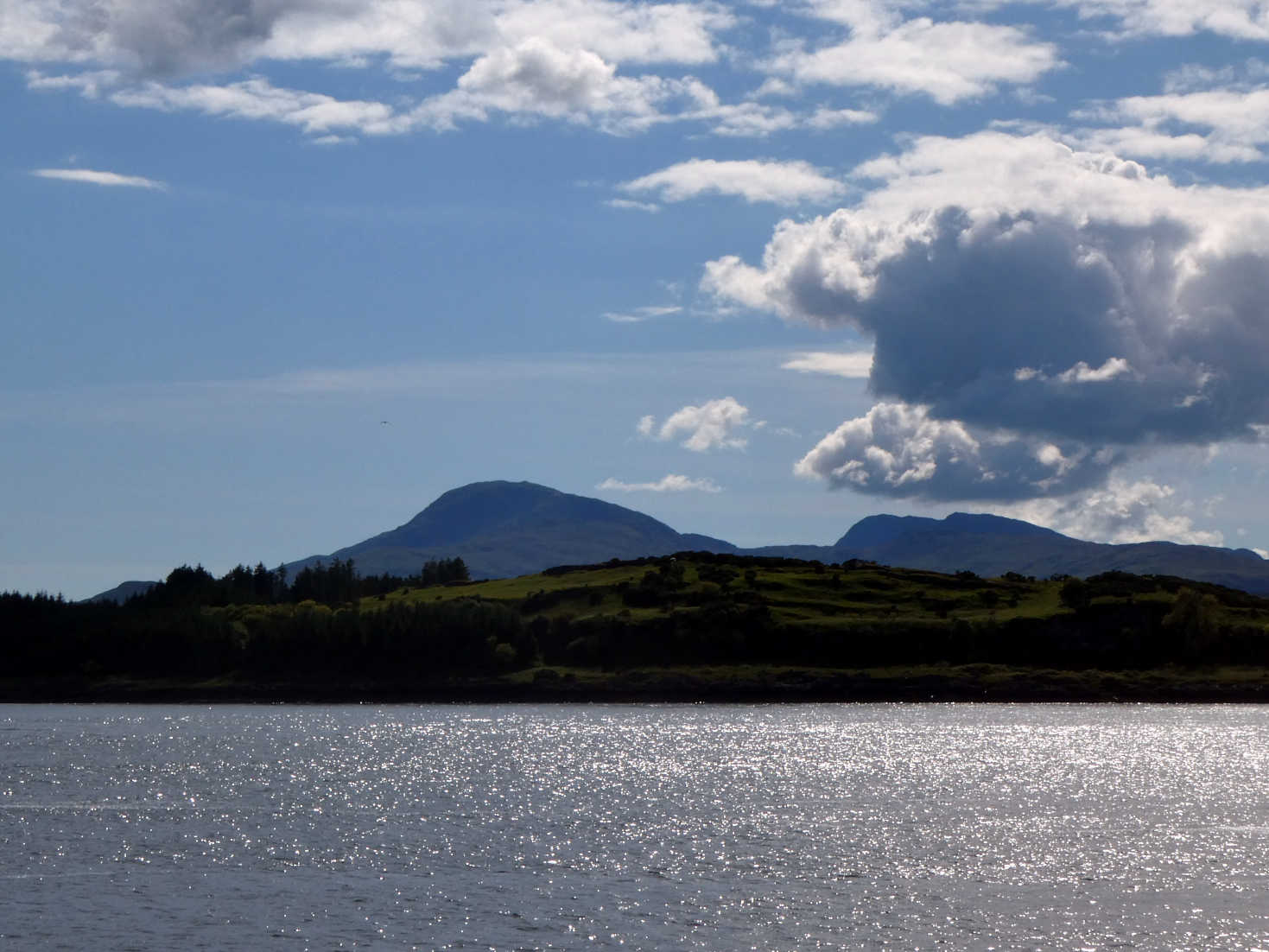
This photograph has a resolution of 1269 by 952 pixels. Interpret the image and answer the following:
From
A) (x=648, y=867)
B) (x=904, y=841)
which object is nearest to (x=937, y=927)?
(x=648, y=867)

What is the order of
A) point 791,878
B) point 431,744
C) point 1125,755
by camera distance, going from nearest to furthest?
point 791,878 → point 1125,755 → point 431,744

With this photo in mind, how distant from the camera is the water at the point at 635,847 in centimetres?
5797

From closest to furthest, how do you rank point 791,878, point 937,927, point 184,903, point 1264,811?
point 937,927 → point 184,903 → point 791,878 → point 1264,811

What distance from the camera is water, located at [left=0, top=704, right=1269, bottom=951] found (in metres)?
58.0

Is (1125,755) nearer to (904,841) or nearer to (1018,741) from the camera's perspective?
(1018,741)

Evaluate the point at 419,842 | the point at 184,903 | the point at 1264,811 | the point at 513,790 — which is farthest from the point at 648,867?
the point at 1264,811

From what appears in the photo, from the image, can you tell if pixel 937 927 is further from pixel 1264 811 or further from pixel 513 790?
pixel 513 790

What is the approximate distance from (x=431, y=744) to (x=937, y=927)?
105 metres

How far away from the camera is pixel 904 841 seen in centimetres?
8262

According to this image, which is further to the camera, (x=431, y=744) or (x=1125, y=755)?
(x=431, y=744)

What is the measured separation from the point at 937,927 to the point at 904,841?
25.1 metres

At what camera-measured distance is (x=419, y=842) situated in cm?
8244

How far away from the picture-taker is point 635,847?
265 feet

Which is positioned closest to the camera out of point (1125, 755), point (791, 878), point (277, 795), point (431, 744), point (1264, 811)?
point (791, 878)
